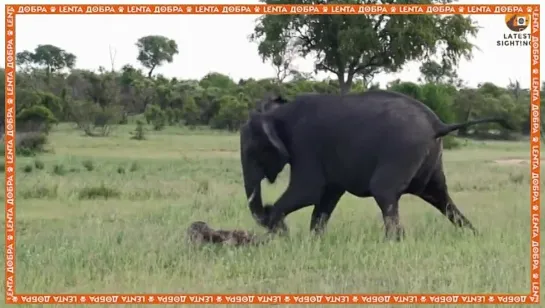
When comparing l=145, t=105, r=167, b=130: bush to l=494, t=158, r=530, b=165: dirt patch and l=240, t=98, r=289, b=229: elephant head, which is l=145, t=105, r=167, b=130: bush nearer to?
l=240, t=98, r=289, b=229: elephant head

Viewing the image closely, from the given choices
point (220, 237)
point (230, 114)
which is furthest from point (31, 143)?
point (220, 237)

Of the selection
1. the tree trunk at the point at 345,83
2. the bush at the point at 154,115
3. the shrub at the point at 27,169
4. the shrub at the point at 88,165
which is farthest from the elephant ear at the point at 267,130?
the shrub at the point at 88,165

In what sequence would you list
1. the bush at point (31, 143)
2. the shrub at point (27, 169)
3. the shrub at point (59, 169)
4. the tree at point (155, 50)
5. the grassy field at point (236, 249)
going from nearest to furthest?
the grassy field at point (236, 249) → the tree at point (155, 50) → the shrub at point (27, 169) → the shrub at point (59, 169) → the bush at point (31, 143)

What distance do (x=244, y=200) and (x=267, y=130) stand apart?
154 inches

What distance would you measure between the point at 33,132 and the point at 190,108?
580 cm

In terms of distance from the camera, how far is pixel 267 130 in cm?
755

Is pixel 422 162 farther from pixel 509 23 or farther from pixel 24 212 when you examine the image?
pixel 24 212

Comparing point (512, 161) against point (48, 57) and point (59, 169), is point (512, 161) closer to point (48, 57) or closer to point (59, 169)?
point (59, 169)

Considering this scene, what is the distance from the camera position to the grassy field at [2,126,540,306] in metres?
5.80

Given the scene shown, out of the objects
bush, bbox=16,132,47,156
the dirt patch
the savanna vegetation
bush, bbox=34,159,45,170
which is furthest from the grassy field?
the dirt patch

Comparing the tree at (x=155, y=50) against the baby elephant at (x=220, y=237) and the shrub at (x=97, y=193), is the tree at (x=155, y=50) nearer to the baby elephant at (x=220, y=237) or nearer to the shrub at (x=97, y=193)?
the baby elephant at (x=220, y=237)

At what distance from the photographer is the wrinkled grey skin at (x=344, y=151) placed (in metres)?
7.28

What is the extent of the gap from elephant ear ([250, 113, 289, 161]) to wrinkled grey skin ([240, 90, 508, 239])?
0.01 metres

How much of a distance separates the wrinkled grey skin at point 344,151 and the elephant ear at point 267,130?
1 centimetres
